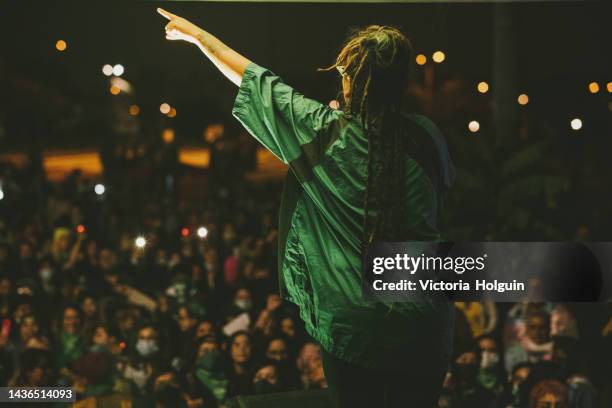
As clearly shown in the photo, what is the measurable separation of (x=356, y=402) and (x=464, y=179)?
2787 mm

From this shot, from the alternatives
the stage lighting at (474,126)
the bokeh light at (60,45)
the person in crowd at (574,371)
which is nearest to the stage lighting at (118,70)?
the bokeh light at (60,45)

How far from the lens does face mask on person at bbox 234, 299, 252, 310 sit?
14.1 ft

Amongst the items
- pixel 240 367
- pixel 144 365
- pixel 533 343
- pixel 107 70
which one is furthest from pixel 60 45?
pixel 533 343

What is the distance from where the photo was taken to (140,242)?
4.66 meters

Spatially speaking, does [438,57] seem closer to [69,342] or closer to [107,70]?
[107,70]

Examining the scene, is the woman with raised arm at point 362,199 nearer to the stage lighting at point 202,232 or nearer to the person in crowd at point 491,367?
the person in crowd at point 491,367

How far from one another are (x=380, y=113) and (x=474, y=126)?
103 inches

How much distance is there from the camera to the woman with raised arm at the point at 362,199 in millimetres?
1872

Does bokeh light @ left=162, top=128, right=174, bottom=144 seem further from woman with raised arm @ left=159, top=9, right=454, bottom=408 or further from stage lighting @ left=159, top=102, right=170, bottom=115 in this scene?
woman with raised arm @ left=159, top=9, right=454, bottom=408

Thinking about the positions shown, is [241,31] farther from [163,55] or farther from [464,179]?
[464,179]

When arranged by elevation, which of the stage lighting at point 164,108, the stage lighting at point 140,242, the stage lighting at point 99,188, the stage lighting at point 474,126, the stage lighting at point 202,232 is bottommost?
the stage lighting at point 140,242

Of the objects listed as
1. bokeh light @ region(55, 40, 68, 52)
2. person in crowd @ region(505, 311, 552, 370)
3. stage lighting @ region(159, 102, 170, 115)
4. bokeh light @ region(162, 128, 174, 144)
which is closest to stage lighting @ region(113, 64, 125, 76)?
bokeh light @ region(55, 40, 68, 52)

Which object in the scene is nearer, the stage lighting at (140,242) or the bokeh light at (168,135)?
the stage lighting at (140,242)

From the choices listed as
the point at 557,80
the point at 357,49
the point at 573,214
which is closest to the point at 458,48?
the point at 557,80
